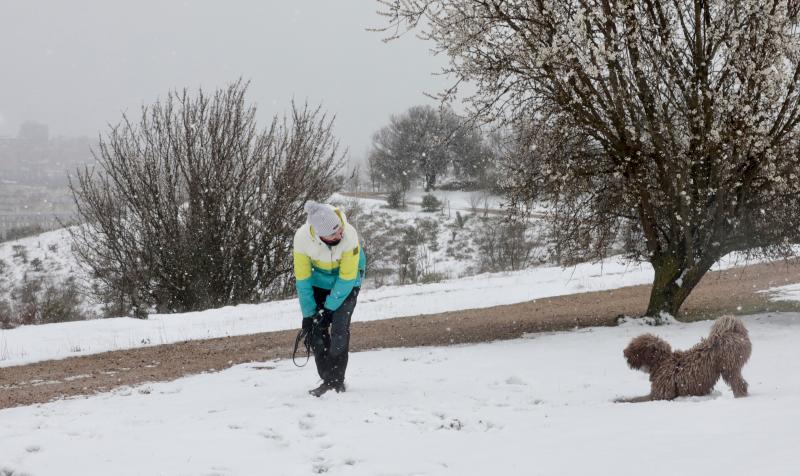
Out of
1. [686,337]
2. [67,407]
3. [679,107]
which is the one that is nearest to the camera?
[67,407]

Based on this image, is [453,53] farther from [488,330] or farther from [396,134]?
[396,134]

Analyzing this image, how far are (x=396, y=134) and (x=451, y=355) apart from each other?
63.8 metres

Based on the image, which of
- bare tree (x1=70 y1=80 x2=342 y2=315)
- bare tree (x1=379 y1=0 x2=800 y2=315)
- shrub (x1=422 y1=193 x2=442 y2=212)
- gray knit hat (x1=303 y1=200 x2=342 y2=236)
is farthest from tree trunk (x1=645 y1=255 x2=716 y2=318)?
shrub (x1=422 y1=193 x2=442 y2=212)

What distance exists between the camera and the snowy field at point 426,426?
12.0 ft

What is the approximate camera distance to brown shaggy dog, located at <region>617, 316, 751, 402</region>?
5227 millimetres

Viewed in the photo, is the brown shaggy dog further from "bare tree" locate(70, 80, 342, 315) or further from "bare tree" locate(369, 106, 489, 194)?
"bare tree" locate(369, 106, 489, 194)

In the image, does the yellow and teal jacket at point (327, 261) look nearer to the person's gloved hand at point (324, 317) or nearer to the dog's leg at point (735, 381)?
the person's gloved hand at point (324, 317)

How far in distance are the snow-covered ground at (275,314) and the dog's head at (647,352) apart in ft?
23.3

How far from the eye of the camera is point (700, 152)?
32.7ft

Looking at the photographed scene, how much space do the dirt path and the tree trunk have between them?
0.71 metres

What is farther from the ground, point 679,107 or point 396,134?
point 396,134

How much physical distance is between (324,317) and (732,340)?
4.06 meters

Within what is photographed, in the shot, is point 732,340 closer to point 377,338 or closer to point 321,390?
point 321,390

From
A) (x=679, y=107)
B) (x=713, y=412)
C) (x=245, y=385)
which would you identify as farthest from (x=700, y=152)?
(x=245, y=385)
